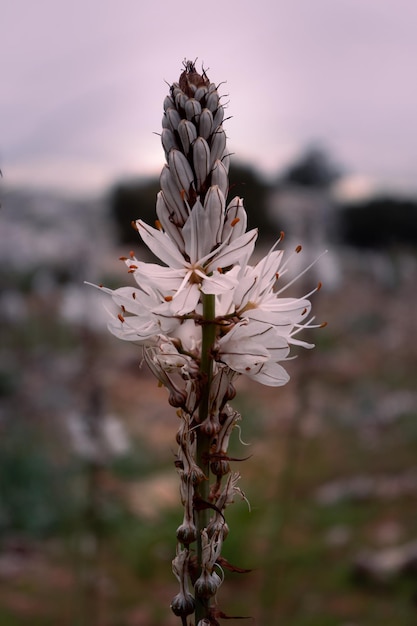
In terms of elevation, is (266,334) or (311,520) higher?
(266,334)

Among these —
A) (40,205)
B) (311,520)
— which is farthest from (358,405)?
(40,205)

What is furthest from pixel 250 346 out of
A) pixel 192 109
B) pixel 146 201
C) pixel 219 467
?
pixel 146 201

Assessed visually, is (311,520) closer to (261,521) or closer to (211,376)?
(261,521)

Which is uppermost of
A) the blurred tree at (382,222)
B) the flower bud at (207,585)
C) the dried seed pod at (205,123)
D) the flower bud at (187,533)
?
the blurred tree at (382,222)

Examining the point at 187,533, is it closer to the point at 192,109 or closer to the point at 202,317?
the point at 202,317

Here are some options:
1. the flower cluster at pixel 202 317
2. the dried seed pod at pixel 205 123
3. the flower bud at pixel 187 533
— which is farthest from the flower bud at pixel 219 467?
the dried seed pod at pixel 205 123

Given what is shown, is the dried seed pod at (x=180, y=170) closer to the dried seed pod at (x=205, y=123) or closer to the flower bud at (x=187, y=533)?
the dried seed pod at (x=205, y=123)

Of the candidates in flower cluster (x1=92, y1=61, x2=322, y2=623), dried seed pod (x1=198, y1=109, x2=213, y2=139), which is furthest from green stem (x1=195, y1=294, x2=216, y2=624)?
dried seed pod (x1=198, y1=109, x2=213, y2=139)

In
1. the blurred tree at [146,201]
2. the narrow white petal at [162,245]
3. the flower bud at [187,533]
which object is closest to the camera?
the flower bud at [187,533]
